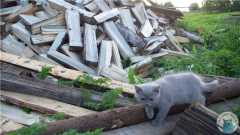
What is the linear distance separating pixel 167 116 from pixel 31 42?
11.4 feet

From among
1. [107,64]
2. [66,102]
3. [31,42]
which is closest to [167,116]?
[66,102]

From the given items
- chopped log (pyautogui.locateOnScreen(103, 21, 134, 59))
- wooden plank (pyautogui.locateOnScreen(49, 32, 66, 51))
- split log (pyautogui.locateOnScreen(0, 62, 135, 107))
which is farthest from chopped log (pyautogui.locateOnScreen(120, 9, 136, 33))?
split log (pyautogui.locateOnScreen(0, 62, 135, 107))

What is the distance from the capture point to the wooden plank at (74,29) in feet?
22.7

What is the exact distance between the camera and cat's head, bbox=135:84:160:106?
13.5 feet

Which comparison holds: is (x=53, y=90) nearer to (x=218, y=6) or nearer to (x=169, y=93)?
(x=169, y=93)

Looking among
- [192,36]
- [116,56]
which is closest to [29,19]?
[116,56]

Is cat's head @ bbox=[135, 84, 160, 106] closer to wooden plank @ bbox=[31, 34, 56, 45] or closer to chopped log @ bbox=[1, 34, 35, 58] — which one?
chopped log @ bbox=[1, 34, 35, 58]

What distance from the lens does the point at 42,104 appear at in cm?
470

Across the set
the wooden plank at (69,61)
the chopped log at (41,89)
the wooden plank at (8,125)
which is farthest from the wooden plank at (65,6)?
the wooden plank at (8,125)

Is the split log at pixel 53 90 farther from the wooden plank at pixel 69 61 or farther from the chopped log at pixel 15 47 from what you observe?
the chopped log at pixel 15 47

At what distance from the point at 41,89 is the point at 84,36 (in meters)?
2.41

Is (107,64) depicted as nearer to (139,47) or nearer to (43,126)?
(139,47)

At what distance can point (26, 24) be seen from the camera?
23.8ft

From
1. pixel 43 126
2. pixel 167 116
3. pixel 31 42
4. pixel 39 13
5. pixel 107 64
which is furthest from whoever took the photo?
pixel 39 13
